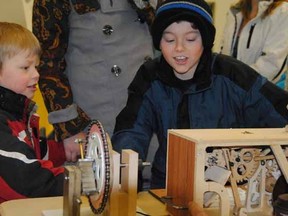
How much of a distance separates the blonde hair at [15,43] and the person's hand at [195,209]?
0.82m

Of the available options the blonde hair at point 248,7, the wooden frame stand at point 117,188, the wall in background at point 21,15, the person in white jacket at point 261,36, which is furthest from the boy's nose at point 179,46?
the wall in background at point 21,15

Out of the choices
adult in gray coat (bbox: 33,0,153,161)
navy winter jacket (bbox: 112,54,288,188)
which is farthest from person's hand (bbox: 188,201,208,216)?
adult in gray coat (bbox: 33,0,153,161)

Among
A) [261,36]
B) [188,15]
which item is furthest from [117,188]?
[261,36]

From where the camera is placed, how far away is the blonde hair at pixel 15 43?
159cm

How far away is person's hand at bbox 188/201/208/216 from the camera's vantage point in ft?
3.36

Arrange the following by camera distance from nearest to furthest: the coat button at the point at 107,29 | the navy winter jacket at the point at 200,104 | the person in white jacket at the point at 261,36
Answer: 1. the navy winter jacket at the point at 200,104
2. the coat button at the point at 107,29
3. the person in white jacket at the point at 261,36

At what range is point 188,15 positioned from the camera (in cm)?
141

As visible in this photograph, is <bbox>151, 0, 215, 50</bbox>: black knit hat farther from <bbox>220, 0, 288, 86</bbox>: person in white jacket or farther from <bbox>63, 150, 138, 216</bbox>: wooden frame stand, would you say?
<bbox>220, 0, 288, 86</bbox>: person in white jacket

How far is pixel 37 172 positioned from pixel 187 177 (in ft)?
1.34

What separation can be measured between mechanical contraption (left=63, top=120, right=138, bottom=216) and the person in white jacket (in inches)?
47.8

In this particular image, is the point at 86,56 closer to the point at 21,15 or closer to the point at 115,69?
the point at 115,69

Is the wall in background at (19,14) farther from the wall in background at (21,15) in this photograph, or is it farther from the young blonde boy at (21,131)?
the young blonde boy at (21,131)

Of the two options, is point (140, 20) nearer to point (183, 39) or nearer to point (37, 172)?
point (183, 39)

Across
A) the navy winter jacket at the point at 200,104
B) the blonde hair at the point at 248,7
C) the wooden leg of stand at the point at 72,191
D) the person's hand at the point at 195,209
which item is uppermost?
the blonde hair at the point at 248,7
